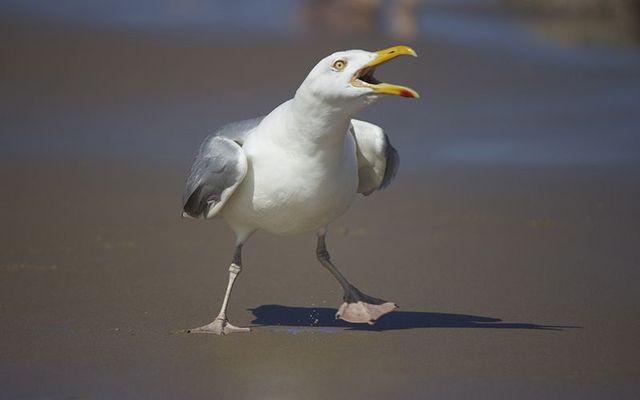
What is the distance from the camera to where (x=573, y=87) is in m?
13.9

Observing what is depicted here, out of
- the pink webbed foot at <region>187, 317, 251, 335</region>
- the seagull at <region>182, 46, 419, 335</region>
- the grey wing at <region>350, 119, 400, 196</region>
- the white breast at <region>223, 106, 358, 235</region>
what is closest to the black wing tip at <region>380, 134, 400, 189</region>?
the grey wing at <region>350, 119, 400, 196</region>

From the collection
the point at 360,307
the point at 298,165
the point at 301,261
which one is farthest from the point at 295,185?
the point at 301,261

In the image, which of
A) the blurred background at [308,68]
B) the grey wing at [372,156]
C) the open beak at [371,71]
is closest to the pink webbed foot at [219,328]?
the grey wing at [372,156]

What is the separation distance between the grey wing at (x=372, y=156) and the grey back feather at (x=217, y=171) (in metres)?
0.58

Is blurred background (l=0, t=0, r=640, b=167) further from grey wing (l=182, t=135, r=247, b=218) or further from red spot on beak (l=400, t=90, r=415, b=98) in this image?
red spot on beak (l=400, t=90, r=415, b=98)

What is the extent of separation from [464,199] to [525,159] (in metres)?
1.53

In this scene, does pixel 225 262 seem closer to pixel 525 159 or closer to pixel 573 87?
pixel 525 159

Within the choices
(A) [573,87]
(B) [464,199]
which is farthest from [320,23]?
(B) [464,199]

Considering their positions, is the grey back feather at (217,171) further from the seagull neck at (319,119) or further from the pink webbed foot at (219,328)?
the pink webbed foot at (219,328)

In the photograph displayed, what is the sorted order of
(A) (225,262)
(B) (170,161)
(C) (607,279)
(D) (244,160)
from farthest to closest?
(B) (170,161), (A) (225,262), (C) (607,279), (D) (244,160)

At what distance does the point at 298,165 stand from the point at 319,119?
0.92 feet

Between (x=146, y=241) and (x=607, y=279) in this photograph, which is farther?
(x=146, y=241)

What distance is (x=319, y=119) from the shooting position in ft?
20.4

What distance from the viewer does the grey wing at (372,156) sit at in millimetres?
7051
